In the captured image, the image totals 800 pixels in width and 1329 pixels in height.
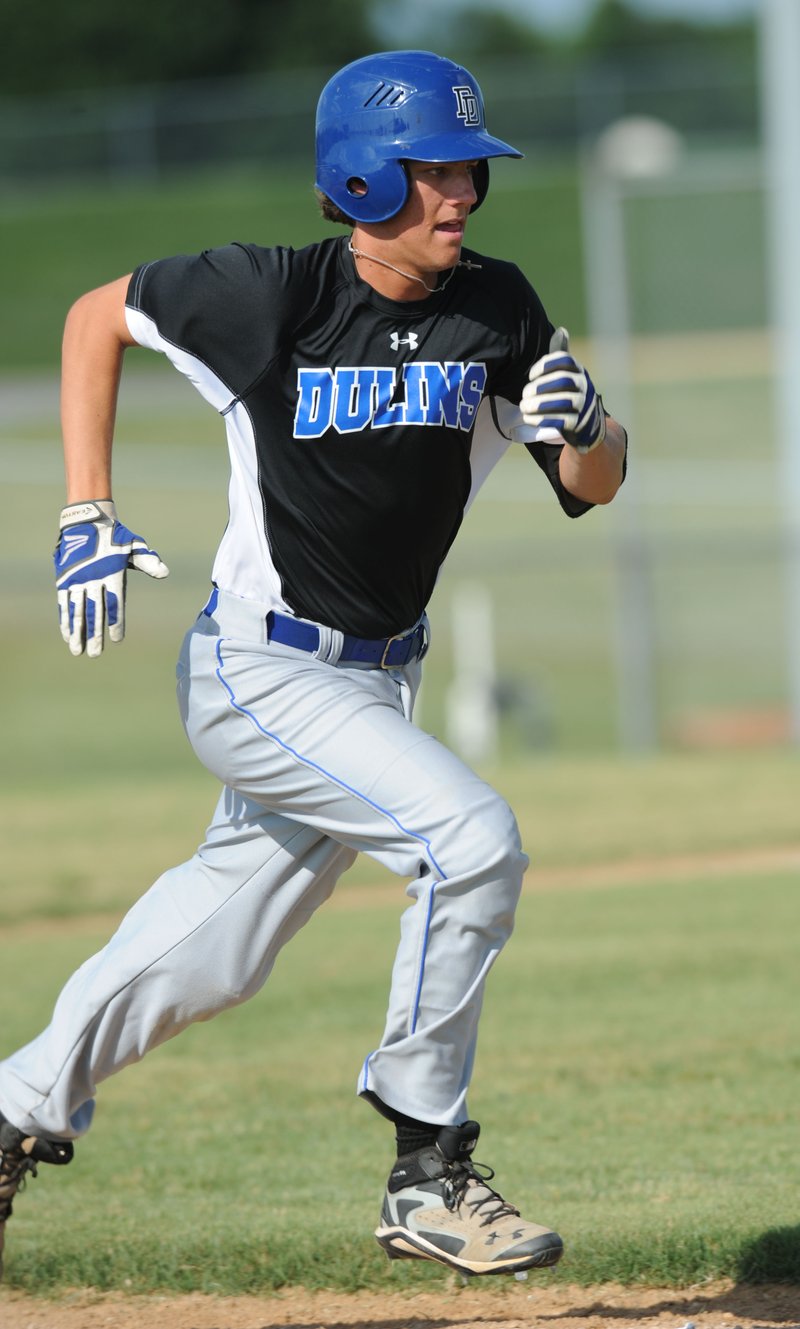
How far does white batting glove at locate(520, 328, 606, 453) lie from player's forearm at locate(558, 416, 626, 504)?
0.19 meters

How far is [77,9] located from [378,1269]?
51663mm

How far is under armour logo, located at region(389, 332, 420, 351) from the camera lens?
3734 mm

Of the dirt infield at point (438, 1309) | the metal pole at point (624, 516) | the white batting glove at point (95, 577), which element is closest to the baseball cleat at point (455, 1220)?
the dirt infield at point (438, 1309)

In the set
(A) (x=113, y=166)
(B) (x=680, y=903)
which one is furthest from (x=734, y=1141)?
(A) (x=113, y=166)

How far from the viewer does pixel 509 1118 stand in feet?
17.9

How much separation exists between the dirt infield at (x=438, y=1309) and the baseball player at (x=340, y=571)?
0.39 m

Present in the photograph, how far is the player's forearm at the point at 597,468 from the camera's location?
3.84m

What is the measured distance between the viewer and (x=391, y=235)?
3.73 m

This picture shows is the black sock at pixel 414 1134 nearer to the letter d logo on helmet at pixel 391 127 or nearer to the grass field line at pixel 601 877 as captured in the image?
the letter d logo on helmet at pixel 391 127

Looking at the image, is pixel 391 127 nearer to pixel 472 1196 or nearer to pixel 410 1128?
pixel 410 1128

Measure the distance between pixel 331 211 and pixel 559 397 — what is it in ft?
2.50

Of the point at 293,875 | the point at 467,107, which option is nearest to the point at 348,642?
the point at 293,875

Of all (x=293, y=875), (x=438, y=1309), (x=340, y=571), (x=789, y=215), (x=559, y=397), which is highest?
(x=789, y=215)

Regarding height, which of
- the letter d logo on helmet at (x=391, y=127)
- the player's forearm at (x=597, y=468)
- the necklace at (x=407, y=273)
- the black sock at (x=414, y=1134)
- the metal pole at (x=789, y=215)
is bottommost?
the black sock at (x=414, y=1134)
